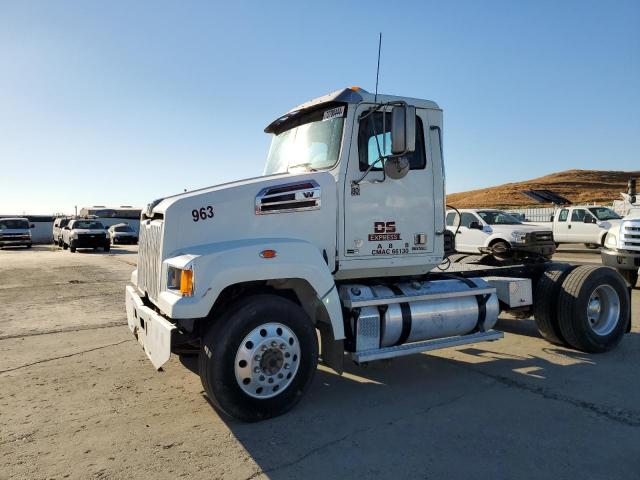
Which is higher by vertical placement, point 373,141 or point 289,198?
point 373,141

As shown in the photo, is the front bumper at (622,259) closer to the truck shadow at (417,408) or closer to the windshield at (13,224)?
the truck shadow at (417,408)

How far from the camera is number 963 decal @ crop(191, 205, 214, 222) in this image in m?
4.24

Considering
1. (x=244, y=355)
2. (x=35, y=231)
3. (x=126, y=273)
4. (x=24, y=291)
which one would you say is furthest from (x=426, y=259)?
(x=35, y=231)

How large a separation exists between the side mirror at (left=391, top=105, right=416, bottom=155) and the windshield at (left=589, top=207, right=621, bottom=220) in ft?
62.0

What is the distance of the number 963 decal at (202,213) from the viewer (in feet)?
13.9

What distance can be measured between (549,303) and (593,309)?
0.61 meters

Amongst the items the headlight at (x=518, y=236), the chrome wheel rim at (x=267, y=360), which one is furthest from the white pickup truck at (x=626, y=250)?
the chrome wheel rim at (x=267, y=360)

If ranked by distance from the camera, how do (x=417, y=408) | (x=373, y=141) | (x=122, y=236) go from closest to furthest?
(x=417, y=408) < (x=373, y=141) < (x=122, y=236)

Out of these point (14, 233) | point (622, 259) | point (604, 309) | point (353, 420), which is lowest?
point (353, 420)

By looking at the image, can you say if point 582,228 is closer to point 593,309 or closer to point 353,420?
point 593,309

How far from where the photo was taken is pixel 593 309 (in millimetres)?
6223

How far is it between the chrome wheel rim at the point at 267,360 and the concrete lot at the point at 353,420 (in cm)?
28

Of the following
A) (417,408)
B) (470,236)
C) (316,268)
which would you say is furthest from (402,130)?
(470,236)

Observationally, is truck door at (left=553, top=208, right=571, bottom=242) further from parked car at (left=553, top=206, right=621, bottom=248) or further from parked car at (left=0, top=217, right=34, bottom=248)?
parked car at (left=0, top=217, right=34, bottom=248)
